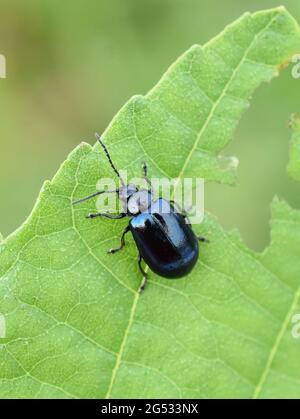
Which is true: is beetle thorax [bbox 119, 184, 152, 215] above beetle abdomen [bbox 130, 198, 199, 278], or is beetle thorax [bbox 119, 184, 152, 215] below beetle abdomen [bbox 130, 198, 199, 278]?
above

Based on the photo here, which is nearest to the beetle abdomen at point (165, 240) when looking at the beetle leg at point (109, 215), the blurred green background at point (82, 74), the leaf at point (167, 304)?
the beetle leg at point (109, 215)

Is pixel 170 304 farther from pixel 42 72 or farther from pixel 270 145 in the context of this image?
pixel 42 72

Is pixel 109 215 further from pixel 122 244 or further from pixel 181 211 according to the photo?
pixel 181 211

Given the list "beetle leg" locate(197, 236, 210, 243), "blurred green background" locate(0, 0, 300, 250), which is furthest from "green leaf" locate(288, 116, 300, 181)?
"blurred green background" locate(0, 0, 300, 250)

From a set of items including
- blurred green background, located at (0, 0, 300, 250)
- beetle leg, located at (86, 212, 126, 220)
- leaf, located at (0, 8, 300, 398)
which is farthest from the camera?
blurred green background, located at (0, 0, 300, 250)

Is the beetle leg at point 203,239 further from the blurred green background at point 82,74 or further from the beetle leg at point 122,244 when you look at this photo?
the blurred green background at point 82,74

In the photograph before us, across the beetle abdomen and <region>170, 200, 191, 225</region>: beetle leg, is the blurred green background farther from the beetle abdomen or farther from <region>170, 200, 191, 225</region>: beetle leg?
<region>170, 200, 191, 225</region>: beetle leg
